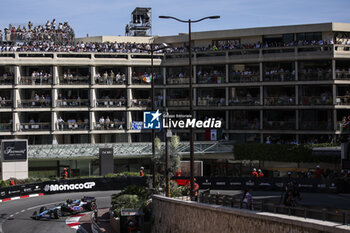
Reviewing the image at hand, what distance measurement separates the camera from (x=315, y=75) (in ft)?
192

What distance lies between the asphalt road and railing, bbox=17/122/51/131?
1791 centimetres

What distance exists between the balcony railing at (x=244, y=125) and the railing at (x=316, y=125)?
5190 millimetres

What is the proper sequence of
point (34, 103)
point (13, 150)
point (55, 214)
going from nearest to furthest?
point (55, 214)
point (13, 150)
point (34, 103)

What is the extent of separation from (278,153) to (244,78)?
1075 cm

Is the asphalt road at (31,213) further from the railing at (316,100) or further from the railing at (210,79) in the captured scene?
the railing at (316,100)

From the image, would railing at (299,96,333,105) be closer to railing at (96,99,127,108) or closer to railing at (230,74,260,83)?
railing at (230,74,260,83)

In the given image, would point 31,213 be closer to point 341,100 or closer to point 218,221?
point 218,221

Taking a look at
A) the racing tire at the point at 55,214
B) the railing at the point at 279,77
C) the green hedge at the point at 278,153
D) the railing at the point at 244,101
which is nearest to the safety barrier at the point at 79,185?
the racing tire at the point at 55,214

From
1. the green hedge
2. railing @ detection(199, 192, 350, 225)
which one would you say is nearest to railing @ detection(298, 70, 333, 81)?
the green hedge

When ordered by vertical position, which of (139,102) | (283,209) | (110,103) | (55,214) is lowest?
(55,214)

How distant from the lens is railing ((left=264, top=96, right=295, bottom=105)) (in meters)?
59.8

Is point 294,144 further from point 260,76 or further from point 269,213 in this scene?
point 269,213

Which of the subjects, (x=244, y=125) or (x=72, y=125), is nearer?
(x=244, y=125)

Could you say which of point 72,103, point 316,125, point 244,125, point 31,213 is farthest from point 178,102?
point 31,213
